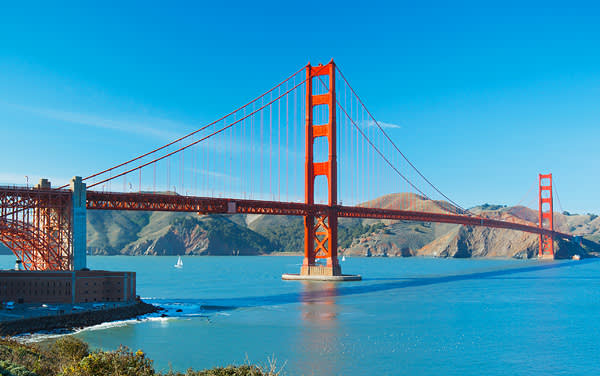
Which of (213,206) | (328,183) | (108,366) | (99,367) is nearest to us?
(99,367)

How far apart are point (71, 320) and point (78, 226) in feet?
36.1

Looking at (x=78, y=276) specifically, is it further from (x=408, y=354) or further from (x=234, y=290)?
(x=234, y=290)

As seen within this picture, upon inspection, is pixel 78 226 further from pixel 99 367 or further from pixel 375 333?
pixel 99 367

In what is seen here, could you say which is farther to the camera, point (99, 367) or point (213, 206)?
point (213, 206)

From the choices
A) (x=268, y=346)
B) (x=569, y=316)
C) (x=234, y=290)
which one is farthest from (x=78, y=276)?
(x=569, y=316)

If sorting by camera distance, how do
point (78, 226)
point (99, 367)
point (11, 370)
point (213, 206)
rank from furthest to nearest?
point (213, 206) → point (78, 226) → point (99, 367) → point (11, 370)

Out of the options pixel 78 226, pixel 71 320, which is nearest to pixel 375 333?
pixel 71 320

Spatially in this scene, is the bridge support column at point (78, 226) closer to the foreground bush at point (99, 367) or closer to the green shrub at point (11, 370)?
the foreground bush at point (99, 367)

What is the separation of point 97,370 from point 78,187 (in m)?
33.7

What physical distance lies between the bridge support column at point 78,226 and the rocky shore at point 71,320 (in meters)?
6.00

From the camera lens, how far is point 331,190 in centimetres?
7019

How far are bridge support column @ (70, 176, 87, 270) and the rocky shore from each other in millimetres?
5999

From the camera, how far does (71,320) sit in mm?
35344

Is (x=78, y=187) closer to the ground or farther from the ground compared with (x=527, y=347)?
farther from the ground
